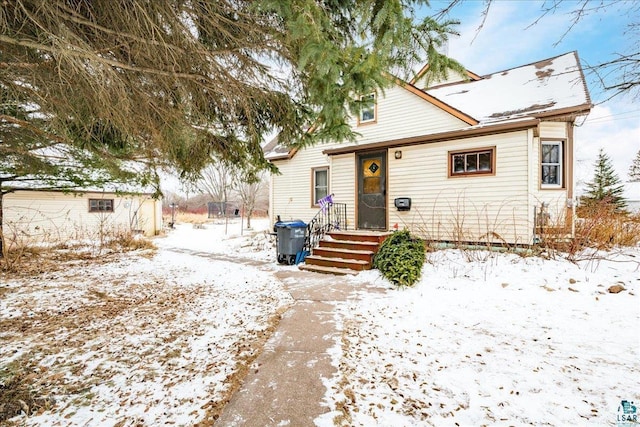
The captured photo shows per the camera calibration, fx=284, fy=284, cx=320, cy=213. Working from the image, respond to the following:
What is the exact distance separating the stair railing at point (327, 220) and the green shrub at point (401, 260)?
97.9 inches

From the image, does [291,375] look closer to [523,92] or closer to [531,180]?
[531,180]

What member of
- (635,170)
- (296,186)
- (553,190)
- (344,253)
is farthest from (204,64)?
(635,170)

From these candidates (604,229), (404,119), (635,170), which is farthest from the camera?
(635,170)

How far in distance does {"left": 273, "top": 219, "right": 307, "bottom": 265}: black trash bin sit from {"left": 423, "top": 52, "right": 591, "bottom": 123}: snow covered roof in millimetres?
5746

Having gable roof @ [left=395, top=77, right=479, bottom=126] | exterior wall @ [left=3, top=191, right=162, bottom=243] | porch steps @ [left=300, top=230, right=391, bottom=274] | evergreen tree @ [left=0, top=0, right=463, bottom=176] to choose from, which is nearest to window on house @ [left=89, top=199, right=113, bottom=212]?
exterior wall @ [left=3, top=191, right=162, bottom=243]

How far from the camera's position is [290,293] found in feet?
16.9

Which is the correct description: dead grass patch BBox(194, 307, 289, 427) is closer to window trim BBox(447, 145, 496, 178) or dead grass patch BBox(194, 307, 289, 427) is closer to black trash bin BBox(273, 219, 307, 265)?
black trash bin BBox(273, 219, 307, 265)

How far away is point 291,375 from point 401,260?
3.58m

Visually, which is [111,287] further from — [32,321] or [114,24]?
[114,24]

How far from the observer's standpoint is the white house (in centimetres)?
686

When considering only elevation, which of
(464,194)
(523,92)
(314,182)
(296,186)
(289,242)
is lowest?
(289,242)

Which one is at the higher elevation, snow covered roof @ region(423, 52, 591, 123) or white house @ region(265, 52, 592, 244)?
snow covered roof @ region(423, 52, 591, 123)

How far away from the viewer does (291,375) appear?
8.33 feet

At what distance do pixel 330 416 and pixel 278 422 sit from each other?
369mm
